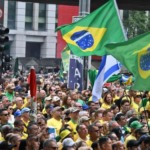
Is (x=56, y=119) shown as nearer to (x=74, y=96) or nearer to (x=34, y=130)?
(x=34, y=130)

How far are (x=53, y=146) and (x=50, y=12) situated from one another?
6744 centimetres

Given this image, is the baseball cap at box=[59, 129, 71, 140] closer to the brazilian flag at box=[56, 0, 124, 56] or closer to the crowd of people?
the crowd of people

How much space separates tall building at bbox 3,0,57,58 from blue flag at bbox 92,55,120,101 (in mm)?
59580

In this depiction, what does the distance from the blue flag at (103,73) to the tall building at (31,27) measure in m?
59.6

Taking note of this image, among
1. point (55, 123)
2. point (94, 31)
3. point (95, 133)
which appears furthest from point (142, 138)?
point (94, 31)

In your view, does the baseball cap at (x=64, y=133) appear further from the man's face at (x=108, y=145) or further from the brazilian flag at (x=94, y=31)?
the brazilian flag at (x=94, y=31)

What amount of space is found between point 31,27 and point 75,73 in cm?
5892

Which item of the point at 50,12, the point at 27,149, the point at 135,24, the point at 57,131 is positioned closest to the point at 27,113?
the point at 57,131

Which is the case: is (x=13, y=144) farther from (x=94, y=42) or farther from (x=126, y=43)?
(x=94, y=42)

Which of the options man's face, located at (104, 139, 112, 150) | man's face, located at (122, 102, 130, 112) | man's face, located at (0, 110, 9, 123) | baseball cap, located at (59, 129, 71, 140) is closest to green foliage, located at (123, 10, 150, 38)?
man's face, located at (122, 102, 130, 112)

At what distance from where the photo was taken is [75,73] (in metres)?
18.7

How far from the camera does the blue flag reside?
15.3 meters

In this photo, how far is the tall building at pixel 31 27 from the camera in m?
76.1

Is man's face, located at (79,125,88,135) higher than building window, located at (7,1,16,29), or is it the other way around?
building window, located at (7,1,16,29)
